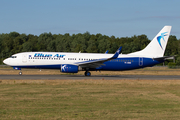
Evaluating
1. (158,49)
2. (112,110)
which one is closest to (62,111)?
(112,110)

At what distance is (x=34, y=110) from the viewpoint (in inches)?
453

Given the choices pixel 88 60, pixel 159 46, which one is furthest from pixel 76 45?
pixel 88 60

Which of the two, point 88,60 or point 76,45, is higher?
point 76,45

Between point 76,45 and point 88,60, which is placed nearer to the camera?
point 88,60

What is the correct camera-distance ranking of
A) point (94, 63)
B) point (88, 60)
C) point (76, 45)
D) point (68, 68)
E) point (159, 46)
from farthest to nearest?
1. point (76, 45)
2. point (159, 46)
3. point (88, 60)
4. point (94, 63)
5. point (68, 68)

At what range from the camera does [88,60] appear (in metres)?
36.4

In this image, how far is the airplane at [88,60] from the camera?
3541 cm

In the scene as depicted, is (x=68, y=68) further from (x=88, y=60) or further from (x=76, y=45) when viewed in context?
(x=76, y=45)

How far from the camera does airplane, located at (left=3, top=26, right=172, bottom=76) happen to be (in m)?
35.4

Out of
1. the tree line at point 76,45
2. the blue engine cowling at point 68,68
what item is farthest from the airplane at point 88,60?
the tree line at point 76,45

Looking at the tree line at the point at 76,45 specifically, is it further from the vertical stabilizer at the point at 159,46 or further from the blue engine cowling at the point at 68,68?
the blue engine cowling at the point at 68,68

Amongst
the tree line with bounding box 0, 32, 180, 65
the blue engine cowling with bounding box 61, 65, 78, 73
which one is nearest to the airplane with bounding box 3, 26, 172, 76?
the blue engine cowling with bounding box 61, 65, 78, 73

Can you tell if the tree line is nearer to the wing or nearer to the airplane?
the airplane

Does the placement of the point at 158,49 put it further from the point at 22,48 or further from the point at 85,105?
the point at 22,48
